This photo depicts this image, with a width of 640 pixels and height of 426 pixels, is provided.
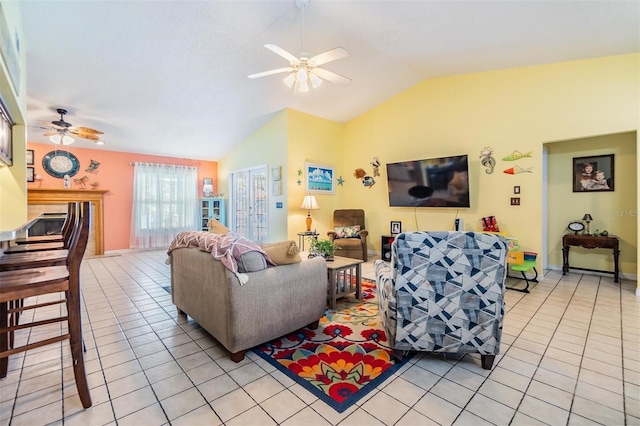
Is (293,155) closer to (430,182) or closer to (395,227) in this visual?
(395,227)

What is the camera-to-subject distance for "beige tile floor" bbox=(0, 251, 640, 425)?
5.08ft

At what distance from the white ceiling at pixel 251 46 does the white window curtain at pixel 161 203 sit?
182cm

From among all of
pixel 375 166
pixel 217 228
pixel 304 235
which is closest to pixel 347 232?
pixel 304 235

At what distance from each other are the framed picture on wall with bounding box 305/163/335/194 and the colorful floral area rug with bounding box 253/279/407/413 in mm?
3388

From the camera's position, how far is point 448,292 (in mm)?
1896

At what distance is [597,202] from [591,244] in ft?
2.29

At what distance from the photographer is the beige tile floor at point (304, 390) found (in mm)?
1549

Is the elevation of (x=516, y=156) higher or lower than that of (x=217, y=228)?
higher

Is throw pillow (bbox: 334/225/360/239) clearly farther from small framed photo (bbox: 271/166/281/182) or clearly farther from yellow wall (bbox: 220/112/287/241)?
small framed photo (bbox: 271/166/281/182)

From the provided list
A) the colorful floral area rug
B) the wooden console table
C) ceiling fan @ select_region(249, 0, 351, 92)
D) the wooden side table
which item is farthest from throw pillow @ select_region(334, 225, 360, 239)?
the wooden console table

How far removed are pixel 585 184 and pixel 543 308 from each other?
2618 mm

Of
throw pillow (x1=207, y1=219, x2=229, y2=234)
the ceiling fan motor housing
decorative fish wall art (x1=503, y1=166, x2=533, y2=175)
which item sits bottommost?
throw pillow (x1=207, y1=219, x2=229, y2=234)

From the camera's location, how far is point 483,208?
4.73m

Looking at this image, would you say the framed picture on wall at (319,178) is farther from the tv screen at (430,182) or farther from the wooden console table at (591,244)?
the wooden console table at (591,244)
